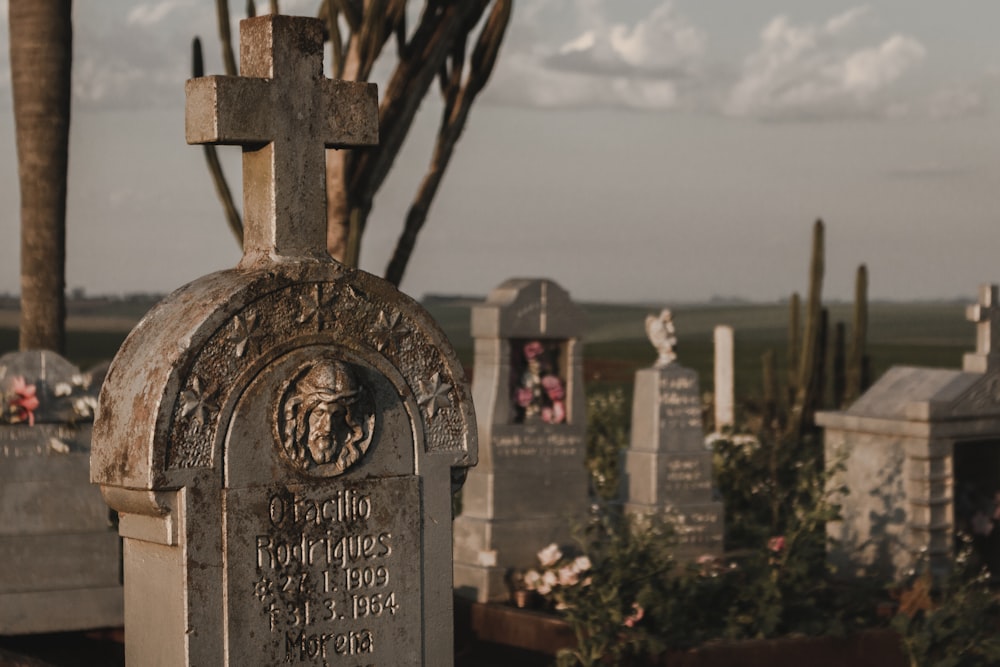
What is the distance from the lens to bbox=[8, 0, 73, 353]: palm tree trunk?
1237 centimetres

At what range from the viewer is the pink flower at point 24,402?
901cm

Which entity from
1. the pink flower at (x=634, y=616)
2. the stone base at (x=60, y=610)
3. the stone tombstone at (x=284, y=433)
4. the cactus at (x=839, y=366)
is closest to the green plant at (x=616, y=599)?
the pink flower at (x=634, y=616)

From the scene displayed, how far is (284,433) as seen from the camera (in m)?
5.36

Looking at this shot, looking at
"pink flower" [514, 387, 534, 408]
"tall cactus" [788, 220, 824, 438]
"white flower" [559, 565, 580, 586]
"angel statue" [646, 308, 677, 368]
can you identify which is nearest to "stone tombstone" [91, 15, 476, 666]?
"white flower" [559, 565, 580, 586]

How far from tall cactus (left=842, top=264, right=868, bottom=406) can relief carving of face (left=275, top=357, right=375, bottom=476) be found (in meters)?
12.9

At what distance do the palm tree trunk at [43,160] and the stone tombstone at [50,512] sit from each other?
318 centimetres

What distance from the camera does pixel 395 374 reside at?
5.64 m

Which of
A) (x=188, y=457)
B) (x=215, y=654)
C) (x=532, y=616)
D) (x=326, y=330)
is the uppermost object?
(x=326, y=330)

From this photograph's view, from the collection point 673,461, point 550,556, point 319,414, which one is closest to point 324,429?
point 319,414

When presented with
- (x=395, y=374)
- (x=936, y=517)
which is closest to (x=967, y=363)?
(x=936, y=517)

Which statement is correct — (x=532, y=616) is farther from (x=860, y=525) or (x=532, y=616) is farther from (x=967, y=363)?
(x=967, y=363)

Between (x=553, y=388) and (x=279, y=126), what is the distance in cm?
606

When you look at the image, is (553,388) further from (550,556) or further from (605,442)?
(605,442)

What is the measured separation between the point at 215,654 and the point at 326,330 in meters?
1.12
